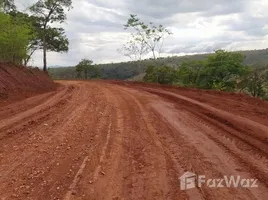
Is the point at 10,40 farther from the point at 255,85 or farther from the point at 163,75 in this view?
the point at 255,85

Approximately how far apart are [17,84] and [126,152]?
1082 cm

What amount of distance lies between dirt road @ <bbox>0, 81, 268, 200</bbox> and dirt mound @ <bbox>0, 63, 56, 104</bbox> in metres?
3.00

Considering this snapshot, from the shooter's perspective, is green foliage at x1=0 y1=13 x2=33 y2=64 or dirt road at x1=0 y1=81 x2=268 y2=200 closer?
dirt road at x1=0 y1=81 x2=268 y2=200

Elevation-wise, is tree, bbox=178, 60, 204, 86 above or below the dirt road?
above

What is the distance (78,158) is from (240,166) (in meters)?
2.84

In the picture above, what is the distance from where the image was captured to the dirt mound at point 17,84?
1349 centimetres

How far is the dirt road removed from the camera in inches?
179

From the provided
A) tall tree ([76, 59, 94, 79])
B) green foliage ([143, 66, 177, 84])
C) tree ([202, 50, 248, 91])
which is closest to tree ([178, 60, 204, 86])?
tree ([202, 50, 248, 91])

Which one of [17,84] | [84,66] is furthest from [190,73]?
[17,84]

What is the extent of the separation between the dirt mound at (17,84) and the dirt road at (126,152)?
3.00 metres

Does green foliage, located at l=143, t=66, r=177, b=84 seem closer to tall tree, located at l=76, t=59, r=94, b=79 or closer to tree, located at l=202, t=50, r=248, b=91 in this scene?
tree, located at l=202, t=50, r=248, b=91

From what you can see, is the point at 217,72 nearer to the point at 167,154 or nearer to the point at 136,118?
the point at 136,118

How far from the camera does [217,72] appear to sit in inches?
1262

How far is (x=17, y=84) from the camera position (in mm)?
15375
